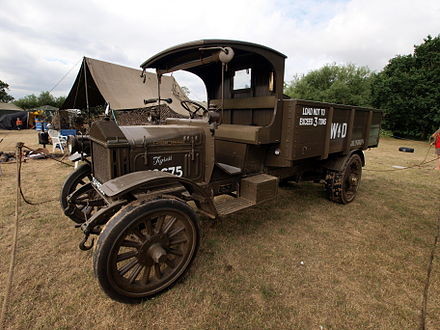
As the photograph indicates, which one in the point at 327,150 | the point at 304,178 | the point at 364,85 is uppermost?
the point at 364,85

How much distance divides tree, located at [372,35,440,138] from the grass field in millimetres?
18171

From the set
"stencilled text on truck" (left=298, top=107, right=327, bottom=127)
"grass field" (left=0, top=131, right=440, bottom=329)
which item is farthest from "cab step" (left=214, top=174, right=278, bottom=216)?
"stencilled text on truck" (left=298, top=107, right=327, bottom=127)

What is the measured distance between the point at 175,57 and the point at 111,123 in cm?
130

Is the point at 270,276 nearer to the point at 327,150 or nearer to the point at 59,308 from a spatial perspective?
the point at 59,308

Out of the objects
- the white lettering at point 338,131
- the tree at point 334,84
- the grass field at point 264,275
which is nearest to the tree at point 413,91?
the tree at point 334,84

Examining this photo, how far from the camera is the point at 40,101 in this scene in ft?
182

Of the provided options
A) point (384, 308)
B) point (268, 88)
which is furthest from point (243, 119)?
point (384, 308)

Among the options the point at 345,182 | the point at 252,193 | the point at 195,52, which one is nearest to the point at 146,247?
the point at 252,193

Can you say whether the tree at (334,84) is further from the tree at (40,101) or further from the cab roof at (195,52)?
the tree at (40,101)

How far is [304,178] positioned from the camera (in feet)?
15.4

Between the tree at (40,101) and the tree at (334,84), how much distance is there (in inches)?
1945

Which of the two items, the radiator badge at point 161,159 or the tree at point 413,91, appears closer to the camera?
the radiator badge at point 161,159

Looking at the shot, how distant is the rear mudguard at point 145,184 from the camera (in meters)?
2.06

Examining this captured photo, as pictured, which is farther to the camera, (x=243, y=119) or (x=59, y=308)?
(x=243, y=119)
